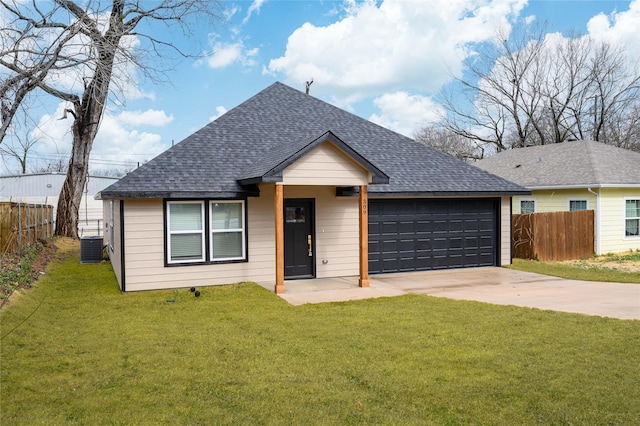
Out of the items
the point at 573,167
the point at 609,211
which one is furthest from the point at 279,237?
the point at 573,167

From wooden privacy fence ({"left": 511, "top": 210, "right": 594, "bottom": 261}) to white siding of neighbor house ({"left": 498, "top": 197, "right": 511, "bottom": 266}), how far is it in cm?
204

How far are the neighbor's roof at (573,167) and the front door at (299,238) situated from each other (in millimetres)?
11560

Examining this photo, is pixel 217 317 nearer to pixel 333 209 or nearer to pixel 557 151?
pixel 333 209

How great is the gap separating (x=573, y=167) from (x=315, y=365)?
714 inches

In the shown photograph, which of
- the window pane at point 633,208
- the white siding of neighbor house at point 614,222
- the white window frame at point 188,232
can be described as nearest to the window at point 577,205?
the white siding of neighbor house at point 614,222

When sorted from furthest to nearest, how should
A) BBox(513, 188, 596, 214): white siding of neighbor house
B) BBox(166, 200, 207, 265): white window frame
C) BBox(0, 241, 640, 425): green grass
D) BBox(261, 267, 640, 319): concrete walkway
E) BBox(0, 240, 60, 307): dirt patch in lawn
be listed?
BBox(513, 188, 596, 214): white siding of neighbor house < BBox(166, 200, 207, 265): white window frame < BBox(0, 240, 60, 307): dirt patch in lawn < BBox(261, 267, 640, 319): concrete walkway < BBox(0, 241, 640, 425): green grass

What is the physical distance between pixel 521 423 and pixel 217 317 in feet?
18.8

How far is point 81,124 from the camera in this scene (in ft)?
79.2

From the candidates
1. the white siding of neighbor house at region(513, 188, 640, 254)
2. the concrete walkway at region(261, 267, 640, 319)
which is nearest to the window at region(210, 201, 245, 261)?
the concrete walkway at region(261, 267, 640, 319)

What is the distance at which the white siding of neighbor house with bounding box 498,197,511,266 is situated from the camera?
15.5 meters

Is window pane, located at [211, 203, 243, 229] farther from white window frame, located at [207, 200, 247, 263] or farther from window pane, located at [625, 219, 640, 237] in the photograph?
window pane, located at [625, 219, 640, 237]

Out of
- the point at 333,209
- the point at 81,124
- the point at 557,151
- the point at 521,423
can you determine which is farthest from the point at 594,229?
the point at 81,124

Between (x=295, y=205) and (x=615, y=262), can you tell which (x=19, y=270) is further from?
(x=615, y=262)

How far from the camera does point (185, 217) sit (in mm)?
11930
